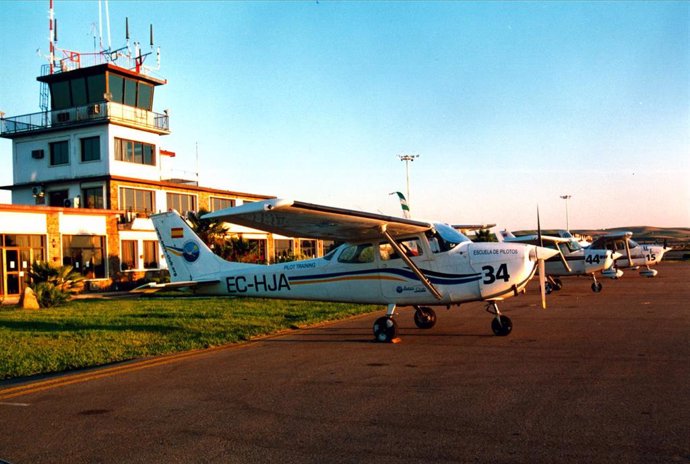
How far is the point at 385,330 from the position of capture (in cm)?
1192

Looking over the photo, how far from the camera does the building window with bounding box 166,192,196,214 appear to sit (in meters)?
37.3

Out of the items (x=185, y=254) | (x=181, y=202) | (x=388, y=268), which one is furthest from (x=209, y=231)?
(x=388, y=268)

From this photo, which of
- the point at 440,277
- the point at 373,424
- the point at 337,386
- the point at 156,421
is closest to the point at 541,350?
the point at 440,277

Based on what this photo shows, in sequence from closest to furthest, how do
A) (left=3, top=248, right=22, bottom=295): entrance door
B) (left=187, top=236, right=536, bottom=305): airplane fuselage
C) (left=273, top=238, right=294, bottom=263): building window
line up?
(left=187, top=236, right=536, bottom=305): airplane fuselage, (left=3, top=248, right=22, bottom=295): entrance door, (left=273, top=238, right=294, bottom=263): building window

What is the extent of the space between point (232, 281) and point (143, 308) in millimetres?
6912

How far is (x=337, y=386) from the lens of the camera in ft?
25.9

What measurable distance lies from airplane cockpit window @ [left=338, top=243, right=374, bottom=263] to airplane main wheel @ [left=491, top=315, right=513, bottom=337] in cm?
279

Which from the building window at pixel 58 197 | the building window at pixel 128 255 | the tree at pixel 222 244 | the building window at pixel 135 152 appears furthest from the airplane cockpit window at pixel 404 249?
the building window at pixel 58 197

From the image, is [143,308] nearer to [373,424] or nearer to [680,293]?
[373,424]

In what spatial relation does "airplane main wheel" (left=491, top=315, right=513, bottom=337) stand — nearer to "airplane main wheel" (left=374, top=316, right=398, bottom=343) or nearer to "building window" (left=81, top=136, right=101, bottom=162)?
"airplane main wheel" (left=374, top=316, right=398, bottom=343)

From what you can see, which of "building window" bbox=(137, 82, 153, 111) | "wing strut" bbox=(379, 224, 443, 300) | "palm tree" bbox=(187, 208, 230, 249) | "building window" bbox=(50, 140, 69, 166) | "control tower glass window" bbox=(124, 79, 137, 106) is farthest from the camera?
"building window" bbox=(137, 82, 153, 111)

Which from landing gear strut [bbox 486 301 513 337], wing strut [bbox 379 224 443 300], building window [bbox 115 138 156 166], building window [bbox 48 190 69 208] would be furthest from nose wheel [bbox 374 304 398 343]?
building window [bbox 48 190 69 208]

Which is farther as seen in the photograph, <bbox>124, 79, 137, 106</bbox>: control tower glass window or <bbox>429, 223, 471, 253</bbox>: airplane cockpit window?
<bbox>124, 79, 137, 106</bbox>: control tower glass window

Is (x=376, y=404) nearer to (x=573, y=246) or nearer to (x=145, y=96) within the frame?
(x=573, y=246)
